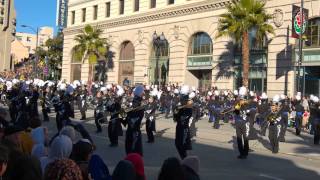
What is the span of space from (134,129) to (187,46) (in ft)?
91.9

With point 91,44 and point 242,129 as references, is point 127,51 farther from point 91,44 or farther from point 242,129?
point 242,129

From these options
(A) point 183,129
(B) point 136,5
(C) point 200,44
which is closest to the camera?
(A) point 183,129

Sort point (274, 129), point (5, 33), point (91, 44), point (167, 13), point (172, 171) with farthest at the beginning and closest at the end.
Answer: point (5, 33)
point (91, 44)
point (167, 13)
point (274, 129)
point (172, 171)

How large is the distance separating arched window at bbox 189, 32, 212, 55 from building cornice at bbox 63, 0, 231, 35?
185 centimetres

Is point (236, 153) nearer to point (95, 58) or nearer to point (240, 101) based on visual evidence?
point (240, 101)

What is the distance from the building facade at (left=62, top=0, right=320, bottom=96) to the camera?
32906 millimetres

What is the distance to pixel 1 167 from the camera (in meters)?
4.50

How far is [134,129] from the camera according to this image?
1340 centimetres

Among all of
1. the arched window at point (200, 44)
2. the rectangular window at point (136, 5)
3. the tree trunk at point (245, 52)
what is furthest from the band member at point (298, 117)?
the rectangular window at point (136, 5)

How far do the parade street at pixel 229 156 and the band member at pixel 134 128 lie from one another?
0.40 m

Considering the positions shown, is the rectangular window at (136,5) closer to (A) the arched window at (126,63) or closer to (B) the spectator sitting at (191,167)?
(A) the arched window at (126,63)

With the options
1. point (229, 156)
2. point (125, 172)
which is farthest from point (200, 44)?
point (125, 172)

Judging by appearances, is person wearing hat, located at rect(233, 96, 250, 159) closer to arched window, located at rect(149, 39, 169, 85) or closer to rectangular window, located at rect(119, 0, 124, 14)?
arched window, located at rect(149, 39, 169, 85)

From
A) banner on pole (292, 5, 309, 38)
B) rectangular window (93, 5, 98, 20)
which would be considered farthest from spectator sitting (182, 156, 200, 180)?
rectangular window (93, 5, 98, 20)
